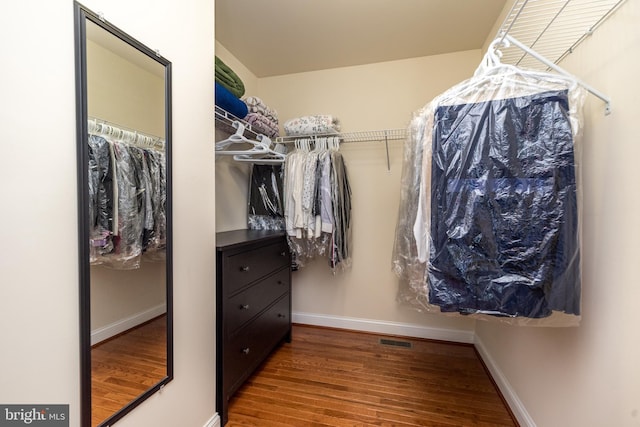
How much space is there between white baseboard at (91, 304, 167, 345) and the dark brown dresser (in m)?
0.37

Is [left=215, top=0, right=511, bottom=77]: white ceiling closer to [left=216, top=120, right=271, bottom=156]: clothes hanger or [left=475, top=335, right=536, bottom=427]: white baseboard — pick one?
[left=216, top=120, right=271, bottom=156]: clothes hanger

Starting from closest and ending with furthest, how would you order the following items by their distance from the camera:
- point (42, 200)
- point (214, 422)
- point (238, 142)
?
point (42, 200) → point (214, 422) → point (238, 142)

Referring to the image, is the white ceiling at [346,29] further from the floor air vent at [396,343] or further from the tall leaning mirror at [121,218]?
the floor air vent at [396,343]

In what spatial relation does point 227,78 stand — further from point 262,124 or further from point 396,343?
point 396,343

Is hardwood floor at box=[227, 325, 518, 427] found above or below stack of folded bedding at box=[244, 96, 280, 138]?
below

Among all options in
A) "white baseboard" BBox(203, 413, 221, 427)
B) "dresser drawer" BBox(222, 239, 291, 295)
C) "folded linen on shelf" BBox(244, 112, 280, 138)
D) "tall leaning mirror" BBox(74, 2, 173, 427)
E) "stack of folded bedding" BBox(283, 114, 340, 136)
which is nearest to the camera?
"tall leaning mirror" BBox(74, 2, 173, 427)

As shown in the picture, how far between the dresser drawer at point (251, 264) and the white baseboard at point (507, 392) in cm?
165

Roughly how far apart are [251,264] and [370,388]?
112 cm

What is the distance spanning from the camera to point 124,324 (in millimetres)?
935

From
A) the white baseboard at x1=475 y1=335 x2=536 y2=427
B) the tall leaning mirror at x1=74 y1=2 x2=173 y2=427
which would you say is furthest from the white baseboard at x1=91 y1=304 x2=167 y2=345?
the white baseboard at x1=475 y1=335 x2=536 y2=427

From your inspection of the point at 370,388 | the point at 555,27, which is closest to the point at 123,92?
the point at 555,27

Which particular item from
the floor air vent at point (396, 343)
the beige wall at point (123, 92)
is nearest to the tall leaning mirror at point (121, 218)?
the beige wall at point (123, 92)

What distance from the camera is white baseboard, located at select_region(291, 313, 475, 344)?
89.6 inches

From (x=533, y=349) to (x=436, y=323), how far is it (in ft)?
3.32
